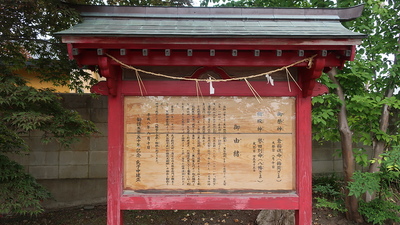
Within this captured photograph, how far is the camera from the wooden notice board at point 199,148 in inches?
132

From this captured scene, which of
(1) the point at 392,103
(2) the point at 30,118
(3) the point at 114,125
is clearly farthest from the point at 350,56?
(2) the point at 30,118

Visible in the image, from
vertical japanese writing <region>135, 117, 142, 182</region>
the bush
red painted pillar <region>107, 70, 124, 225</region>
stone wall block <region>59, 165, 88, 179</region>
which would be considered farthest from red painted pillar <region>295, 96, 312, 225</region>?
stone wall block <region>59, 165, 88, 179</region>

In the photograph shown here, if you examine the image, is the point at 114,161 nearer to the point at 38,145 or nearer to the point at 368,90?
the point at 38,145

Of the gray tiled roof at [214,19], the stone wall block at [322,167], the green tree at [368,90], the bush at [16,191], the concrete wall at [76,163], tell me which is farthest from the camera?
the stone wall block at [322,167]

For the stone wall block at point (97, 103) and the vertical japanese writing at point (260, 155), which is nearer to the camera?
the vertical japanese writing at point (260, 155)

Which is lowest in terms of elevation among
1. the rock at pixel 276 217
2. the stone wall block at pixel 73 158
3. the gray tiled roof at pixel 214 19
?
the rock at pixel 276 217

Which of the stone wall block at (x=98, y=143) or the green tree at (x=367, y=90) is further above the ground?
the green tree at (x=367, y=90)

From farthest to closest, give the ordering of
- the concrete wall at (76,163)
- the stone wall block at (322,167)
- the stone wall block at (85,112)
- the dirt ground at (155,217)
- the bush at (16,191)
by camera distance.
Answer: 1. the stone wall block at (322,167)
2. the stone wall block at (85,112)
3. the concrete wall at (76,163)
4. the dirt ground at (155,217)
5. the bush at (16,191)

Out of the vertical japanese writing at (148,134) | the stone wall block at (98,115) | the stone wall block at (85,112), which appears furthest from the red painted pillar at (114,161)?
the stone wall block at (85,112)

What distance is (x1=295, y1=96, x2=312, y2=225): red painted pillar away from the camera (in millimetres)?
3336

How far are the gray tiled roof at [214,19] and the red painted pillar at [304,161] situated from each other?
3.53 ft

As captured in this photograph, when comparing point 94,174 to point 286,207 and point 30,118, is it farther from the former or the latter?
point 286,207

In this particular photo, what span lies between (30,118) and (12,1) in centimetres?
212

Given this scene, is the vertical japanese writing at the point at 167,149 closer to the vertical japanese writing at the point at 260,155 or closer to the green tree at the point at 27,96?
the vertical japanese writing at the point at 260,155
